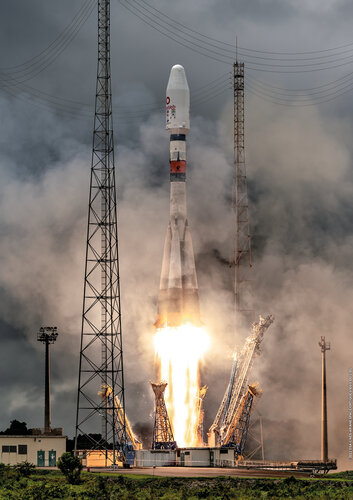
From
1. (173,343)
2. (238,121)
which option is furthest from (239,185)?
(173,343)

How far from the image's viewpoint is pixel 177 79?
147375 mm

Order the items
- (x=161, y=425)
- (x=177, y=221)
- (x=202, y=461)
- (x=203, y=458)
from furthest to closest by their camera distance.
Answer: (x=177, y=221), (x=161, y=425), (x=203, y=458), (x=202, y=461)

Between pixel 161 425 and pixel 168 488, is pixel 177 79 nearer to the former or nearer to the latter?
pixel 161 425

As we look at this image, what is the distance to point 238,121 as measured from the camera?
150750 millimetres

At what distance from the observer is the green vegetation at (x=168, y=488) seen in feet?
339

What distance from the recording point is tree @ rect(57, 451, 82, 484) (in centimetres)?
11612

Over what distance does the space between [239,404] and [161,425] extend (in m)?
9.79

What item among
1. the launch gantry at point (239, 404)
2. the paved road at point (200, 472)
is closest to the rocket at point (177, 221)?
the launch gantry at point (239, 404)

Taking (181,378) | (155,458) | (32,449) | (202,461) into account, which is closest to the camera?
(202,461)

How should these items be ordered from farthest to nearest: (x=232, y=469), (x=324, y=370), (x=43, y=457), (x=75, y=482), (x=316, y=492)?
(x=324, y=370) < (x=43, y=457) < (x=232, y=469) < (x=75, y=482) < (x=316, y=492)

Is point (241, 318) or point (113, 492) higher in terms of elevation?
point (241, 318)

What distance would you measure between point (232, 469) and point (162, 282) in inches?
1002

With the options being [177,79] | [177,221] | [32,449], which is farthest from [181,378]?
[177,79]

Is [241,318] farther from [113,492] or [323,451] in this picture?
[113,492]
